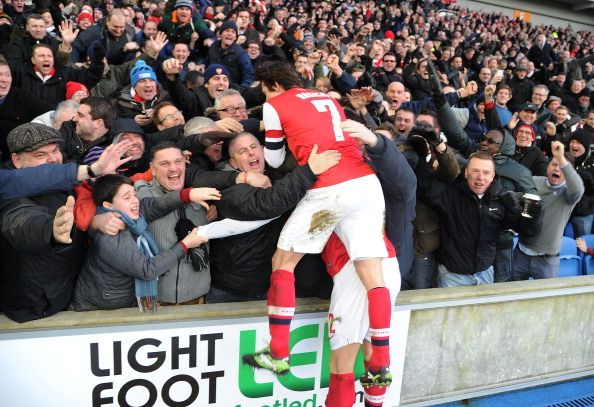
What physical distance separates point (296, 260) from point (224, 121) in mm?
1203

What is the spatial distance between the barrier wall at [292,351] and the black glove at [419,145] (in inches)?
36.4

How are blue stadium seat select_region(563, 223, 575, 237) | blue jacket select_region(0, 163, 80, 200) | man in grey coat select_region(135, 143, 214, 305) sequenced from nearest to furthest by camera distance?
blue jacket select_region(0, 163, 80, 200) → man in grey coat select_region(135, 143, 214, 305) → blue stadium seat select_region(563, 223, 575, 237)

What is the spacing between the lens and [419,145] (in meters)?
3.18

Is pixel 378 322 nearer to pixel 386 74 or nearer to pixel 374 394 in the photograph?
pixel 374 394

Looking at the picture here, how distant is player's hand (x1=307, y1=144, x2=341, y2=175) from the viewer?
7.97 feet

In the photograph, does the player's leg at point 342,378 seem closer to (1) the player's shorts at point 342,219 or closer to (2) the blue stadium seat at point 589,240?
(1) the player's shorts at point 342,219

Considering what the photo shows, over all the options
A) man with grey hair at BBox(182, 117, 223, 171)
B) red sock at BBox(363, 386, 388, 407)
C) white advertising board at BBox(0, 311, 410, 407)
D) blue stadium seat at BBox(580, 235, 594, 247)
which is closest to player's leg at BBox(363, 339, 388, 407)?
red sock at BBox(363, 386, 388, 407)

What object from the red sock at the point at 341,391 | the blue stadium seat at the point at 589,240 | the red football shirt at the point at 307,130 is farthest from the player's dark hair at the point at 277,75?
the blue stadium seat at the point at 589,240

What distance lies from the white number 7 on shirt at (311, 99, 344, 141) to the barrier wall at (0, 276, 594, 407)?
993 millimetres

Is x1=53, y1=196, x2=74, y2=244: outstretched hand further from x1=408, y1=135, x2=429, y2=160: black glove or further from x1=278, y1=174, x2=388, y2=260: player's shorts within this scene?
x1=408, y1=135, x2=429, y2=160: black glove

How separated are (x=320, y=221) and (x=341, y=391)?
898mm

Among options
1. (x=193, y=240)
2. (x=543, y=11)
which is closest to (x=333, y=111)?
(x=193, y=240)

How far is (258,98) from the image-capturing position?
194 inches

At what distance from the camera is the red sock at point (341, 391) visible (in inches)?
98.2
